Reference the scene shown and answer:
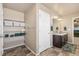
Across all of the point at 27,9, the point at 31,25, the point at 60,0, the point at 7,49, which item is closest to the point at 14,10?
the point at 27,9

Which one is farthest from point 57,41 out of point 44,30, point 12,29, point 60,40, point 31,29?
point 12,29

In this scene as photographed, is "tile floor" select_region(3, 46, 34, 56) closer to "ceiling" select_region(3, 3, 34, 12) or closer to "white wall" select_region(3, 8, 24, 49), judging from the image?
"white wall" select_region(3, 8, 24, 49)

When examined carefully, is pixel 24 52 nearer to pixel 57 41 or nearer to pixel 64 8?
pixel 57 41

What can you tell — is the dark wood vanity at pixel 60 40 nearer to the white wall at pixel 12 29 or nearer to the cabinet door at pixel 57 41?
the cabinet door at pixel 57 41

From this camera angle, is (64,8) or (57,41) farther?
(57,41)

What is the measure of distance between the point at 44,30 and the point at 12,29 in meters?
0.65

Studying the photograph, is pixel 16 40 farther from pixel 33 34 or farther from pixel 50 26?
pixel 50 26

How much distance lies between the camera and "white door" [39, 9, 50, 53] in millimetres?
1233

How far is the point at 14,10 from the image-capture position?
1.12 metres

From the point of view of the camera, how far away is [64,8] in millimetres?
1132

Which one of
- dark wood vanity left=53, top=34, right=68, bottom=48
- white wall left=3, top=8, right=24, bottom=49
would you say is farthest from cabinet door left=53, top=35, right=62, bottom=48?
white wall left=3, top=8, right=24, bottom=49

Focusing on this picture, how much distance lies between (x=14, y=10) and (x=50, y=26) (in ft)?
2.58

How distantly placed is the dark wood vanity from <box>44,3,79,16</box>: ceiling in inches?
18.1

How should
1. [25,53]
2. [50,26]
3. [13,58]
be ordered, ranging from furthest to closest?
1. [50,26]
2. [25,53]
3. [13,58]
